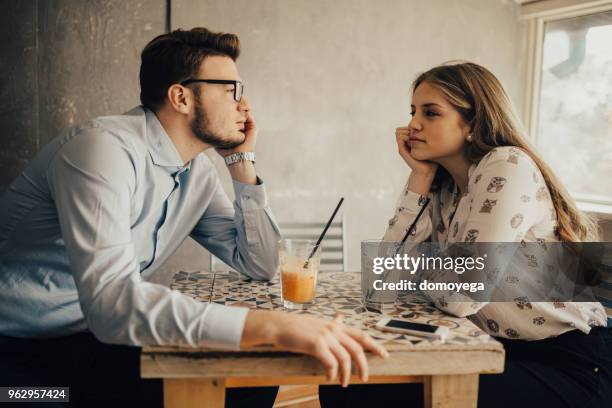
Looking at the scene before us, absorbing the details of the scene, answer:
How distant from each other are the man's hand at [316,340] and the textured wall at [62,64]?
2.04 metres

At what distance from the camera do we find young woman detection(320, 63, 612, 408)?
4.46 ft

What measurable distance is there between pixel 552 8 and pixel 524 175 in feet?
7.55

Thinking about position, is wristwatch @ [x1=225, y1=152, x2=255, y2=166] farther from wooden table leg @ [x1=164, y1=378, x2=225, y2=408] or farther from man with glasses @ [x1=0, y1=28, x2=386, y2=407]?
wooden table leg @ [x1=164, y1=378, x2=225, y2=408]

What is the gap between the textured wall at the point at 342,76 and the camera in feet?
10.1

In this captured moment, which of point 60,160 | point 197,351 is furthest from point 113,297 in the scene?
point 60,160

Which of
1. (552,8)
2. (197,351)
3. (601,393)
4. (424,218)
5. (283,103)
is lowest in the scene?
(601,393)

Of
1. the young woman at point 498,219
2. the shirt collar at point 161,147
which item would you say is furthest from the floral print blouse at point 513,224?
the shirt collar at point 161,147

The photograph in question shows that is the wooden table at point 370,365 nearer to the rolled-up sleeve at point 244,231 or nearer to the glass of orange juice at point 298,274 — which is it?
the glass of orange juice at point 298,274

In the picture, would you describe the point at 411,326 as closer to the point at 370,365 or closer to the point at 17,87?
the point at 370,365

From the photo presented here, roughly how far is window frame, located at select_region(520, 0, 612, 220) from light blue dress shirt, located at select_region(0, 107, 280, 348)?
2196 mm

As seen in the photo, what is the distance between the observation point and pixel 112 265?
1.12m

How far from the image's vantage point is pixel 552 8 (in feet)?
10.9

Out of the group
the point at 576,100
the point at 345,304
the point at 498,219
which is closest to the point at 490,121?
the point at 498,219

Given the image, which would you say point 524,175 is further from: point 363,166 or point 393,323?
point 363,166
